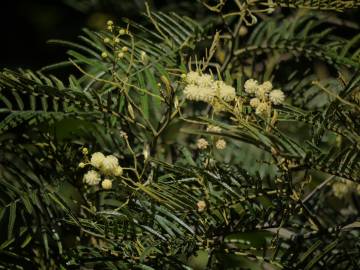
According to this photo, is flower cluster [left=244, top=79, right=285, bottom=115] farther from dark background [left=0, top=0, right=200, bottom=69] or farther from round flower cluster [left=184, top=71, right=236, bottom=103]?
dark background [left=0, top=0, right=200, bottom=69]

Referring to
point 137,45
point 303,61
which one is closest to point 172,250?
point 137,45

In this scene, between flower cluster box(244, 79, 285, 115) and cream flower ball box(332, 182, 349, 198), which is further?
cream flower ball box(332, 182, 349, 198)

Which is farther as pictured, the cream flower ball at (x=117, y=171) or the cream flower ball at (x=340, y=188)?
the cream flower ball at (x=340, y=188)

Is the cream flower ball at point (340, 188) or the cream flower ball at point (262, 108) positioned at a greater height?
the cream flower ball at point (262, 108)

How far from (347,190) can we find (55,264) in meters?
0.41

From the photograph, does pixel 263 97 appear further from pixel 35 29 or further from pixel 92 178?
pixel 35 29

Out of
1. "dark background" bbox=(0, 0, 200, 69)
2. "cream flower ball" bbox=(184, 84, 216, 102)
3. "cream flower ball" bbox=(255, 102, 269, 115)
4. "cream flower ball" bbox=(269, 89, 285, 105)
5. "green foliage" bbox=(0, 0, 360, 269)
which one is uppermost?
"cream flower ball" bbox=(184, 84, 216, 102)

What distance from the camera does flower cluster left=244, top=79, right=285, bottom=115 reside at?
52 centimetres

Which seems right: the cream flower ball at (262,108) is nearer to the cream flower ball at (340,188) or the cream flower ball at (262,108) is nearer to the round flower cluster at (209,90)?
the round flower cluster at (209,90)

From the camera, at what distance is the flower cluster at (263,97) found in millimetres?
522

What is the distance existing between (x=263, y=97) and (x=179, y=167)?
109mm

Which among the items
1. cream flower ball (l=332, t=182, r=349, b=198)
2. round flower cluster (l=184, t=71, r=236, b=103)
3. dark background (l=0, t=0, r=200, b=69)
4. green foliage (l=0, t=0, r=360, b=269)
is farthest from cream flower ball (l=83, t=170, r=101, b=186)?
dark background (l=0, t=0, r=200, b=69)

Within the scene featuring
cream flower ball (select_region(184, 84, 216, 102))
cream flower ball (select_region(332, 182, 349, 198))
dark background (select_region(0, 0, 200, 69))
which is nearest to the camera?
cream flower ball (select_region(184, 84, 216, 102))

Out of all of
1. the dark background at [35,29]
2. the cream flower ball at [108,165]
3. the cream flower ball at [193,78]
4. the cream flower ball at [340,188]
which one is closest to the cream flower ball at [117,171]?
the cream flower ball at [108,165]
